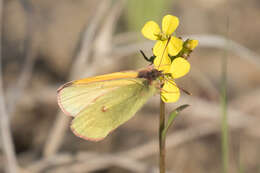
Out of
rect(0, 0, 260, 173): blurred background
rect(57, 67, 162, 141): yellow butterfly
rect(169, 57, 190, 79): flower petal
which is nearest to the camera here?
rect(169, 57, 190, 79): flower petal

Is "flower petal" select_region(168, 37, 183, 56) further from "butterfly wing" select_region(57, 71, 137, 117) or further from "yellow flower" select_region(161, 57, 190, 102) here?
"butterfly wing" select_region(57, 71, 137, 117)

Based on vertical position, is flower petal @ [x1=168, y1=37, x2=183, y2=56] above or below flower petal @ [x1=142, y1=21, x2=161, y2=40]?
below

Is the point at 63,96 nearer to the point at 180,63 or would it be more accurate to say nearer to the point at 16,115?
the point at 180,63

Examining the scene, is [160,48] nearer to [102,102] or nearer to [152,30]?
[152,30]

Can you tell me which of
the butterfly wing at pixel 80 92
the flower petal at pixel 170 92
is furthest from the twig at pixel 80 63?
the flower petal at pixel 170 92

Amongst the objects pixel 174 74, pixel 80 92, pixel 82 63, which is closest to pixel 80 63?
pixel 82 63

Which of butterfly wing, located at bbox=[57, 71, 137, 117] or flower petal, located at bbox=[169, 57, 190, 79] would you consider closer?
flower petal, located at bbox=[169, 57, 190, 79]

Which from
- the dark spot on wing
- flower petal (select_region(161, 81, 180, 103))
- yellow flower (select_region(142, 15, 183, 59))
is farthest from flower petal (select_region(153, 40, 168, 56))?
the dark spot on wing
